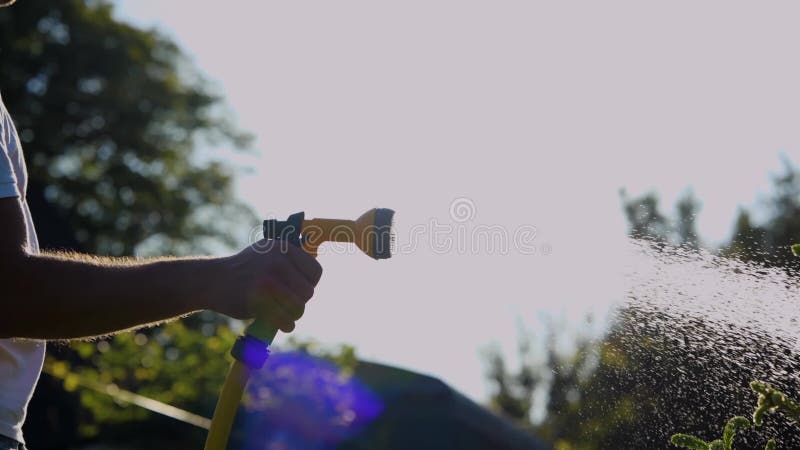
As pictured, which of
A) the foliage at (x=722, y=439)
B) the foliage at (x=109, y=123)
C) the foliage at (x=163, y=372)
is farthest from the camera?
the foliage at (x=109, y=123)

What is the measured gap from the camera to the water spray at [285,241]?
1803 millimetres

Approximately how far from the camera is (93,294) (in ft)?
5.36

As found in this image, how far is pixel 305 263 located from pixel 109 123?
81.2 ft

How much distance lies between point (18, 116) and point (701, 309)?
2458cm

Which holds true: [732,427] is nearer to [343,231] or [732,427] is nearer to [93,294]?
[343,231]

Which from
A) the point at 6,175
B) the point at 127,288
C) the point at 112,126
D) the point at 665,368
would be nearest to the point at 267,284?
the point at 127,288

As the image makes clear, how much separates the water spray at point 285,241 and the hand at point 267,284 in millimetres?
55

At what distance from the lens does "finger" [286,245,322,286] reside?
66.5 inches

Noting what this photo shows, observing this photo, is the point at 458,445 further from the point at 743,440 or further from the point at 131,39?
the point at 131,39

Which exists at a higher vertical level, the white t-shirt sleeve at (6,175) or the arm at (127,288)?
the white t-shirt sleeve at (6,175)

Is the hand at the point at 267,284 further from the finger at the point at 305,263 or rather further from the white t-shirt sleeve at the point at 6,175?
the white t-shirt sleeve at the point at 6,175

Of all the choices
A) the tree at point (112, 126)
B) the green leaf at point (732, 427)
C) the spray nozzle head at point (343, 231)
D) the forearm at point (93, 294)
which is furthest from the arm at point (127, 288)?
the tree at point (112, 126)

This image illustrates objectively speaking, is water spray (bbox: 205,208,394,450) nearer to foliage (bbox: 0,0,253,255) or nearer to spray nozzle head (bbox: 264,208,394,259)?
spray nozzle head (bbox: 264,208,394,259)

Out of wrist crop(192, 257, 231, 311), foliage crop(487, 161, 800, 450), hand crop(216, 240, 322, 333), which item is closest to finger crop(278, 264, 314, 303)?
hand crop(216, 240, 322, 333)
